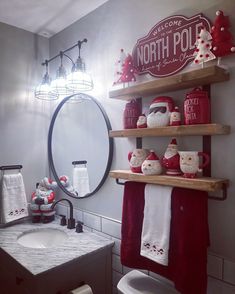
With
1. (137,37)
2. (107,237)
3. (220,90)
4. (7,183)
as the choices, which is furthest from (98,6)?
(107,237)

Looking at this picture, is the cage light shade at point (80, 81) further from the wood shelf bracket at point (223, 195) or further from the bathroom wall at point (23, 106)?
the wood shelf bracket at point (223, 195)

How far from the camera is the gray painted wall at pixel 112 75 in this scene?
1.00m

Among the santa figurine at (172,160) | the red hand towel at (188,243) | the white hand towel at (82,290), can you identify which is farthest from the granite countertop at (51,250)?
the santa figurine at (172,160)

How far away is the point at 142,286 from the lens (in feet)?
3.84

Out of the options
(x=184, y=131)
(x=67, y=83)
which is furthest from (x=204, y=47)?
(x=67, y=83)

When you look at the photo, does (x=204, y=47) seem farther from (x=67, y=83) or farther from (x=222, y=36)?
(x=67, y=83)

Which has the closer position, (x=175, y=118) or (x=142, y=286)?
(x=175, y=118)

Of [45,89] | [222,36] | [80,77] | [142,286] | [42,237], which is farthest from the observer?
[45,89]

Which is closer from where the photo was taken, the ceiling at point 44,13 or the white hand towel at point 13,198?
the ceiling at point 44,13

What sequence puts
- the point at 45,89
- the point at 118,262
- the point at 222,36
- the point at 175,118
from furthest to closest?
the point at 45,89
the point at 118,262
the point at 175,118
the point at 222,36

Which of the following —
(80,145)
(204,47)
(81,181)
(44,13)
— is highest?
(44,13)

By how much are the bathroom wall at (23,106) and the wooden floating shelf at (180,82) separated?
924 millimetres

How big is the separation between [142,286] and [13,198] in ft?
3.59

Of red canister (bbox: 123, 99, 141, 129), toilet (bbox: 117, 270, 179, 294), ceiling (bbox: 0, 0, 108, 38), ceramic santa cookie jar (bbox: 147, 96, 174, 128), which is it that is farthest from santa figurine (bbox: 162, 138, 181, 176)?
ceiling (bbox: 0, 0, 108, 38)
